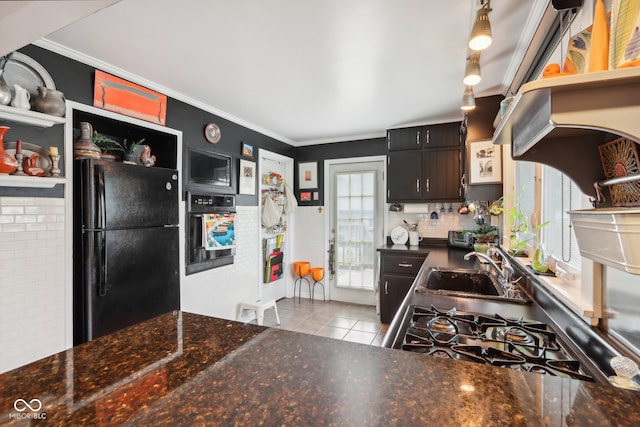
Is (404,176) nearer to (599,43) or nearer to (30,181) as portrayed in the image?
(599,43)

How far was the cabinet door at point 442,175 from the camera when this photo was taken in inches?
141

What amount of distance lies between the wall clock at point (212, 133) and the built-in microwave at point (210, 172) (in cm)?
14

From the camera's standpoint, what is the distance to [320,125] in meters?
3.83

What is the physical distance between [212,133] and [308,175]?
69.3 inches

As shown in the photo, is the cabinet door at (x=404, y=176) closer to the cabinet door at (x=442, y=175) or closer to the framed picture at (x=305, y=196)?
the cabinet door at (x=442, y=175)

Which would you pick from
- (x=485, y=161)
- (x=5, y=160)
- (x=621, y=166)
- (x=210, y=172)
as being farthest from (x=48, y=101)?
(x=485, y=161)

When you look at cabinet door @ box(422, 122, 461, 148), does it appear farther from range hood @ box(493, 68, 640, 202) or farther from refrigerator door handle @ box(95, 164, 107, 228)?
refrigerator door handle @ box(95, 164, 107, 228)

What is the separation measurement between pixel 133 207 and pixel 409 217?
10.4 ft

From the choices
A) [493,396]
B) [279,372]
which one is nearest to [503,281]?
[493,396]

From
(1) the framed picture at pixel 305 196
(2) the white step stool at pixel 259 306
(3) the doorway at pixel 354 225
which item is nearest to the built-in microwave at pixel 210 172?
(2) the white step stool at pixel 259 306

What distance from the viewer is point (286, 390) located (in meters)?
0.58

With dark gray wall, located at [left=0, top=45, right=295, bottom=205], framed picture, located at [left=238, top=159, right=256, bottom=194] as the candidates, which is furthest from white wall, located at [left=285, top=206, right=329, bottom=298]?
dark gray wall, located at [left=0, top=45, right=295, bottom=205]

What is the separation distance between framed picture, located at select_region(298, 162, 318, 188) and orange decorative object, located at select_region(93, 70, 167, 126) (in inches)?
89.8

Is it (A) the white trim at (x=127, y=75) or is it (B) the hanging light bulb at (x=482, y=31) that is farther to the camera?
(A) the white trim at (x=127, y=75)
